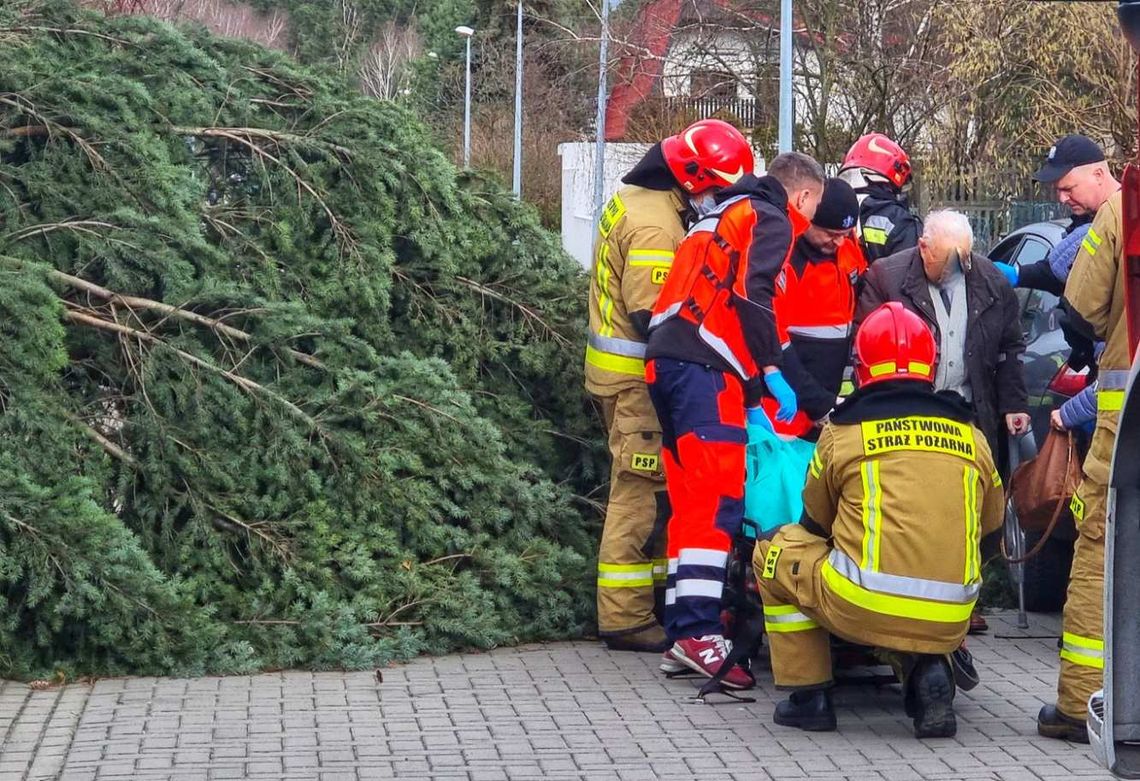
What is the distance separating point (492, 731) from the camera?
600 cm

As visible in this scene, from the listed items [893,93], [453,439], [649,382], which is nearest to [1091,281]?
[649,382]

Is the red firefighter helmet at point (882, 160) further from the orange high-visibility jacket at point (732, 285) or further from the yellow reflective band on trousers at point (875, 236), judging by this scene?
the orange high-visibility jacket at point (732, 285)

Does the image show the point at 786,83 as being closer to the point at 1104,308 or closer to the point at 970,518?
the point at 1104,308

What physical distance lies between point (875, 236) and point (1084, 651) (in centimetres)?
284

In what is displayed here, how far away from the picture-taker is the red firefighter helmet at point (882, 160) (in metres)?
8.09

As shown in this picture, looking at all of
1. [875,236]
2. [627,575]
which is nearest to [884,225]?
[875,236]

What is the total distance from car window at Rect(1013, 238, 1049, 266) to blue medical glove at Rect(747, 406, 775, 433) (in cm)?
282

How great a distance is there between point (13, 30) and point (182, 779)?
170 inches

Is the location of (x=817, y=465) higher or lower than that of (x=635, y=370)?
lower

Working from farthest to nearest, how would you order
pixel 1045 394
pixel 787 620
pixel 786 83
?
pixel 786 83, pixel 1045 394, pixel 787 620

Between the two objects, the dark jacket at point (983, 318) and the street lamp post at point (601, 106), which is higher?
the street lamp post at point (601, 106)

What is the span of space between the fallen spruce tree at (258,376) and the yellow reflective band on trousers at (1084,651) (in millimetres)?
2448

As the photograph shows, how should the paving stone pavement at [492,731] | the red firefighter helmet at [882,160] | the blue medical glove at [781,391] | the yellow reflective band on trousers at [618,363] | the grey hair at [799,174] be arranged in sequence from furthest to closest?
the red firefighter helmet at [882,160]
the yellow reflective band on trousers at [618,363]
the grey hair at [799,174]
the blue medical glove at [781,391]
the paving stone pavement at [492,731]

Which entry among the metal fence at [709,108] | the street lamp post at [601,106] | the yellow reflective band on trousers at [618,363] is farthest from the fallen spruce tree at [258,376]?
the metal fence at [709,108]
